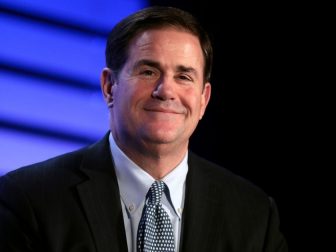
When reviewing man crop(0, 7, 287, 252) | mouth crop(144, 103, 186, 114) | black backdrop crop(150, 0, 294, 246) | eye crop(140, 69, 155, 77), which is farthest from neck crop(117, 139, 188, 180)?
black backdrop crop(150, 0, 294, 246)

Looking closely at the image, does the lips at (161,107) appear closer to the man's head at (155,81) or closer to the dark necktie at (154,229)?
the man's head at (155,81)

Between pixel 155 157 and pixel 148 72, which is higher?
pixel 148 72

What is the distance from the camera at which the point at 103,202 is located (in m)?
1.94

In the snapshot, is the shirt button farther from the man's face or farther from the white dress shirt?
the man's face

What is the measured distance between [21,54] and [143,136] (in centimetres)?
97

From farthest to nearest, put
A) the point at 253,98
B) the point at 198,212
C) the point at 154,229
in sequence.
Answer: the point at 253,98, the point at 198,212, the point at 154,229

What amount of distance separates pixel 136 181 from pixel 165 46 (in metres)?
0.41

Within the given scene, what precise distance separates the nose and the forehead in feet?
0.22

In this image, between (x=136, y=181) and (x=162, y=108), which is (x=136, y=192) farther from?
(x=162, y=108)

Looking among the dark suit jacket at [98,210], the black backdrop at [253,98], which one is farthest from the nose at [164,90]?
the black backdrop at [253,98]

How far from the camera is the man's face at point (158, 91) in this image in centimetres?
195

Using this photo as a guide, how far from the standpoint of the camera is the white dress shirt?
195 cm

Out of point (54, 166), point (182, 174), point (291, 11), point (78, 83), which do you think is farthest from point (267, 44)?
point (54, 166)

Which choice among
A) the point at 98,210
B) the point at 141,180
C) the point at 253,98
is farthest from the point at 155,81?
the point at 253,98
